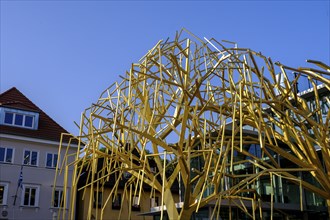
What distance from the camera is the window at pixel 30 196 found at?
2273 cm

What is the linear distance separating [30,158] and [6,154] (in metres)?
1.17

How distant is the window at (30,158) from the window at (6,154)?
2.17ft

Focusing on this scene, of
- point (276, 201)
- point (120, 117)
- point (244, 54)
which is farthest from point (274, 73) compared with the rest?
point (276, 201)

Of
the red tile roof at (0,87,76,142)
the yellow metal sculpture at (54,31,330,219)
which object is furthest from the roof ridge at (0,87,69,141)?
the yellow metal sculpture at (54,31,330,219)

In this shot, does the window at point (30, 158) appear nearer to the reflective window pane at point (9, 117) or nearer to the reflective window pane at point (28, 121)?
the reflective window pane at point (28, 121)

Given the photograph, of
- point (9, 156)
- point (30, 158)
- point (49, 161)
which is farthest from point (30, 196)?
point (9, 156)

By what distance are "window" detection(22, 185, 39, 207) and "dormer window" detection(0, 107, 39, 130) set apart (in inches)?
128

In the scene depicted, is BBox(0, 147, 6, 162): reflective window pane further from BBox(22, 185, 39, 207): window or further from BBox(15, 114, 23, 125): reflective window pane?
BBox(15, 114, 23, 125): reflective window pane

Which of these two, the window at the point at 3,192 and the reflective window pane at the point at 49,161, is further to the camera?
the reflective window pane at the point at 49,161

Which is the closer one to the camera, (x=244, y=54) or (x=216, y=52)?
(x=244, y=54)

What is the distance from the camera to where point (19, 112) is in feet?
81.2

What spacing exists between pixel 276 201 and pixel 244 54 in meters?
11.0

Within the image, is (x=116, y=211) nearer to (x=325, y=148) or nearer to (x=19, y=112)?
(x=19, y=112)

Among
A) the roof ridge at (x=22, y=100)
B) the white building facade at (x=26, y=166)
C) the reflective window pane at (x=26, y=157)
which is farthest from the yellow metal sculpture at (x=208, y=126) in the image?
the roof ridge at (x=22, y=100)
